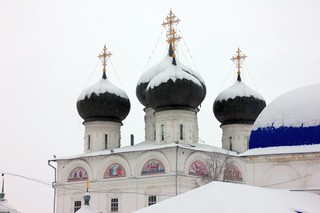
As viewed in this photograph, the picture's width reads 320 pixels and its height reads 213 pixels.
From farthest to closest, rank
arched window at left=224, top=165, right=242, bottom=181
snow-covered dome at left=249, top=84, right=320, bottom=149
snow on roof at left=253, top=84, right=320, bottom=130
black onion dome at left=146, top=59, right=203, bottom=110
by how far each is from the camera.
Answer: arched window at left=224, top=165, right=242, bottom=181
black onion dome at left=146, top=59, right=203, bottom=110
snow on roof at left=253, top=84, right=320, bottom=130
snow-covered dome at left=249, top=84, right=320, bottom=149

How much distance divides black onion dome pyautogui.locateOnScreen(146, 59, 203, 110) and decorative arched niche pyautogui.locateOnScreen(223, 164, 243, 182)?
2.97 metres

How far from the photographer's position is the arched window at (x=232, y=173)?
25.9 m

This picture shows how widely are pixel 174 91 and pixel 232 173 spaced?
4356 mm

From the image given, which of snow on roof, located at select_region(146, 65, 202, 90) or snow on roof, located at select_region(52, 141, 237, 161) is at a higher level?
snow on roof, located at select_region(146, 65, 202, 90)

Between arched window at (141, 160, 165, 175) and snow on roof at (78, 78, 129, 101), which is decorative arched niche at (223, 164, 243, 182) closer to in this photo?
arched window at (141, 160, 165, 175)

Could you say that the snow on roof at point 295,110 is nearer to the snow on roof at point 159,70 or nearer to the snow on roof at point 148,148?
the snow on roof at point 148,148

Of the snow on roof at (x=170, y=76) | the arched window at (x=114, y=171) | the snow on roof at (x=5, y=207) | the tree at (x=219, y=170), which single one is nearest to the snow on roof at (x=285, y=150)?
the tree at (x=219, y=170)

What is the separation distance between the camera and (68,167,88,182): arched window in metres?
26.6

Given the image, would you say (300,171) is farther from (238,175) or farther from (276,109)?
(238,175)

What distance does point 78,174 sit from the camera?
2683 cm

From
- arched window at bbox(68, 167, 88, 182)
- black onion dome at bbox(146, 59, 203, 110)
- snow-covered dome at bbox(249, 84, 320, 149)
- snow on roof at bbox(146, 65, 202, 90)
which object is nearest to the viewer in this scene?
snow-covered dome at bbox(249, 84, 320, 149)

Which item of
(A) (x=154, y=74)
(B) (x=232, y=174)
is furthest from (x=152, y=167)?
(A) (x=154, y=74)

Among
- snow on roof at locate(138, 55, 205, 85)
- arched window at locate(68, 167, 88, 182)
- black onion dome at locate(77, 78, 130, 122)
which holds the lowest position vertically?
arched window at locate(68, 167, 88, 182)

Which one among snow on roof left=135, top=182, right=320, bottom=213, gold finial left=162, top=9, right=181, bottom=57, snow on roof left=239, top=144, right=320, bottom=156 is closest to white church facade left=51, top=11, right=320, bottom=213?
gold finial left=162, top=9, right=181, bottom=57
